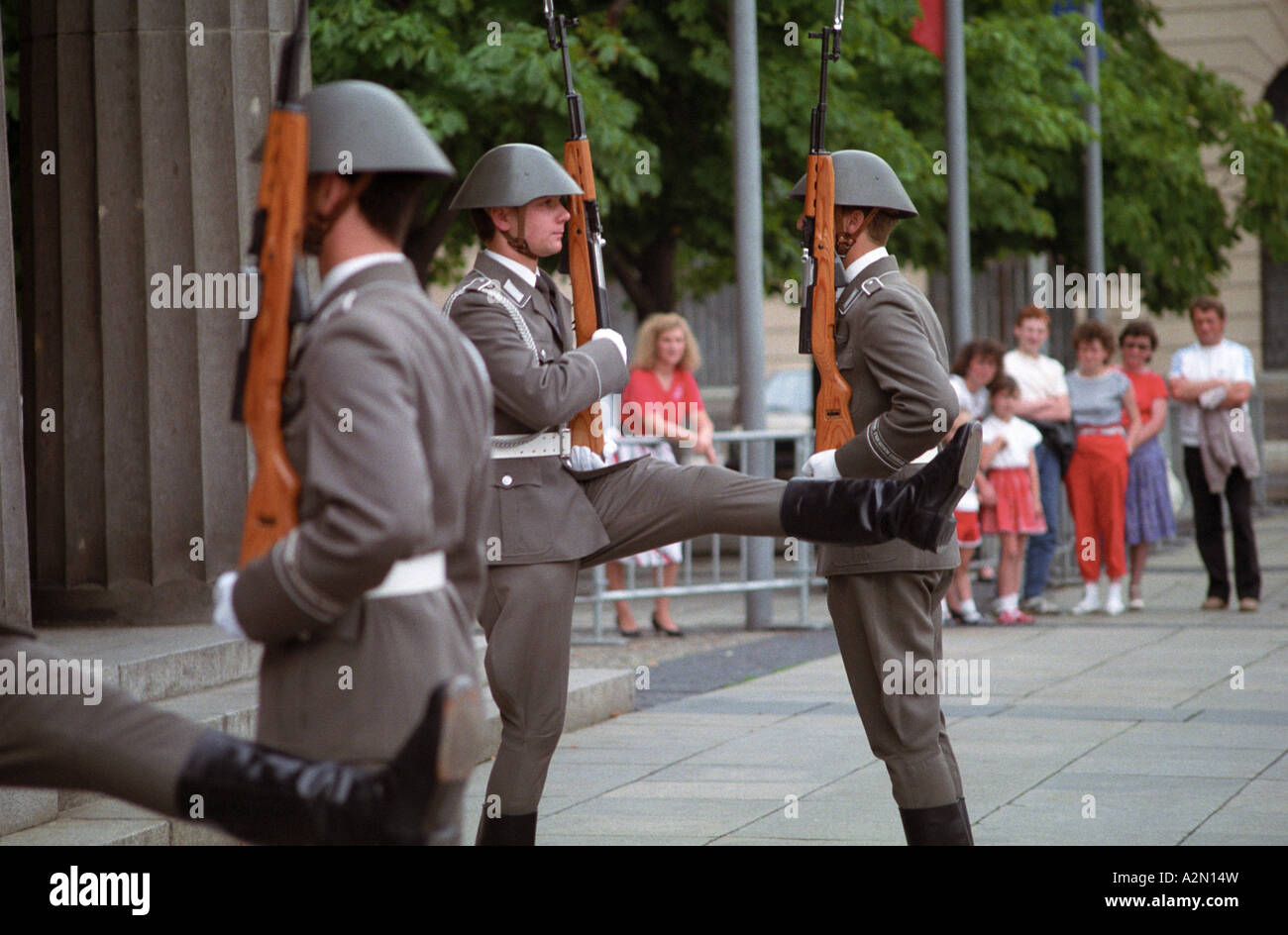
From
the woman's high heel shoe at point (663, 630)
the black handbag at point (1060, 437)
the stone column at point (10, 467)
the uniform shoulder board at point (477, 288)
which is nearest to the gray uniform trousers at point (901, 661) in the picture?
the uniform shoulder board at point (477, 288)

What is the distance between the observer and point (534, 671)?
4.74 metres

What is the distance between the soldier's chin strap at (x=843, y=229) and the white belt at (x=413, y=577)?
7.40 feet

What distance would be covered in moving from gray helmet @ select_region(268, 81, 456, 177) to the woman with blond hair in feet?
26.3

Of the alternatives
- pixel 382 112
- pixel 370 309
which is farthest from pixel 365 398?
pixel 382 112

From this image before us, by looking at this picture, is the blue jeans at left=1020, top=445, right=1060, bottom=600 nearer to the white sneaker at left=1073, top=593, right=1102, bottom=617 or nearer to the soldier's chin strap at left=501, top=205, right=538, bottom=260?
the white sneaker at left=1073, top=593, right=1102, bottom=617

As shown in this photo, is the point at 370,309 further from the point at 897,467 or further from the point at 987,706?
the point at 987,706

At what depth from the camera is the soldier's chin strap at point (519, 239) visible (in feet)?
16.3

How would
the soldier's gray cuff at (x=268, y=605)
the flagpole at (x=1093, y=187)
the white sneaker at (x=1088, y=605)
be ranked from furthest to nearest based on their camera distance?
1. the flagpole at (x=1093, y=187)
2. the white sneaker at (x=1088, y=605)
3. the soldier's gray cuff at (x=268, y=605)

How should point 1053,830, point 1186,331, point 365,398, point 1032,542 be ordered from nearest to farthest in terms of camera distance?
point 365,398
point 1053,830
point 1032,542
point 1186,331

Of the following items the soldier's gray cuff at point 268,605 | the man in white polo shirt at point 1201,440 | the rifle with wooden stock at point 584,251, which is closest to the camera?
the soldier's gray cuff at point 268,605

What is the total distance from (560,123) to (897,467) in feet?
28.0

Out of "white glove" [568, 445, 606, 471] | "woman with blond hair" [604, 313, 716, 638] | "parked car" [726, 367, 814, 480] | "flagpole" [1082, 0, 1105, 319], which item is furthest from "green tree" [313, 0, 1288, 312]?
"white glove" [568, 445, 606, 471]

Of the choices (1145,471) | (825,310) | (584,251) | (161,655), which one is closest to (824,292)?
(825,310)

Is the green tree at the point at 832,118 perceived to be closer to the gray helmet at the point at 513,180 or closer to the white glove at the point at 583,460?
the gray helmet at the point at 513,180
